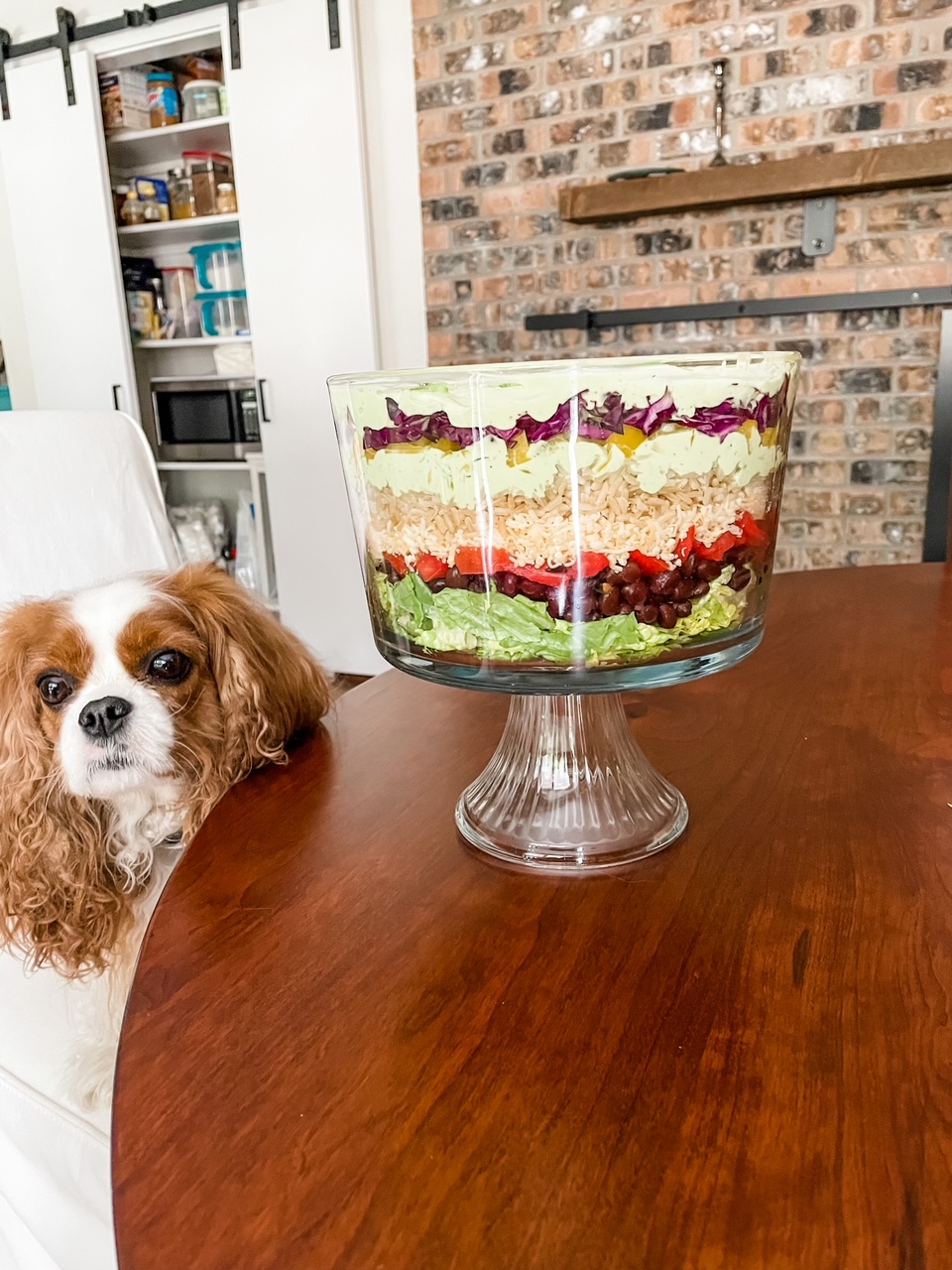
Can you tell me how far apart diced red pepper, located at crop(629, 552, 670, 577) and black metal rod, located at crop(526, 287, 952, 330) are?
2110 millimetres

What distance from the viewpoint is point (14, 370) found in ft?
11.8

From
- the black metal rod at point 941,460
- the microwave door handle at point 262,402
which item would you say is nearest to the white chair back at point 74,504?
the black metal rod at point 941,460

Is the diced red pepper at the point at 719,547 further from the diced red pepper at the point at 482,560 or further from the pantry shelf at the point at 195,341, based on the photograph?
the pantry shelf at the point at 195,341

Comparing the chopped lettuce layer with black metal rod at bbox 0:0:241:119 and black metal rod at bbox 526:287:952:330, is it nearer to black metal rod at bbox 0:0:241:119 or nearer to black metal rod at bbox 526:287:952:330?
black metal rod at bbox 526:287:952:330

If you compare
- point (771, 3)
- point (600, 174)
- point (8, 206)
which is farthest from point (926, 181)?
point (8, 206)

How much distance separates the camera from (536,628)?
0.49 meters

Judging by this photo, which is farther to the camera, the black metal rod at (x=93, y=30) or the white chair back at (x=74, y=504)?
the black metal rod at (x=93, y=30)

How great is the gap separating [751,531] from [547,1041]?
294mm

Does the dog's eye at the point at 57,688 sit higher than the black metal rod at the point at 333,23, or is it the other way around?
the black metal rod at the point at 333,23

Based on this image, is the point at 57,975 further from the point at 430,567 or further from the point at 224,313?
the point at 224,313

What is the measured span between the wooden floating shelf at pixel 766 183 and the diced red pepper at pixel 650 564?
2.08 meters

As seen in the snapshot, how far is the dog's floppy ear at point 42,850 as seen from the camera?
0.71m

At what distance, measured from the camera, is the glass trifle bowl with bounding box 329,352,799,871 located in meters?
0.45

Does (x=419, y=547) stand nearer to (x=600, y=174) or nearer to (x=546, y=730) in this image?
(x=546, y=730)
